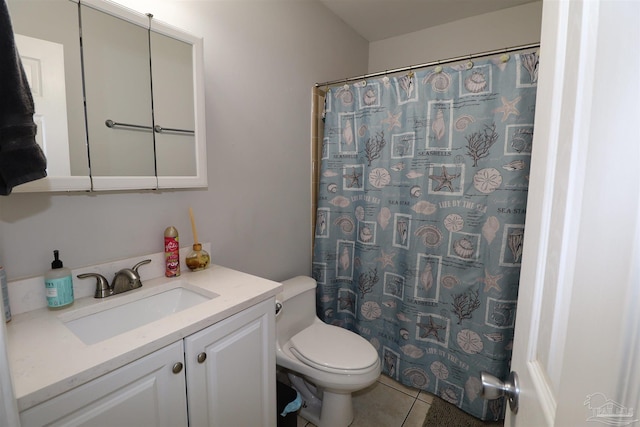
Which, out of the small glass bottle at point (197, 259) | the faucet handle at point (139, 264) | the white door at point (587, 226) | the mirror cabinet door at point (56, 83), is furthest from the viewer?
the small glass bottle at point (197, 259)

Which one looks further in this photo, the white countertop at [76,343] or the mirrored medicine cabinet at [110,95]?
the mirrored medicine cabinet at [110,95]

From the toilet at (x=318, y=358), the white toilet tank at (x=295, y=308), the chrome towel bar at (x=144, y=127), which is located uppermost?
the chrome towel bar at (x=144, y=127)

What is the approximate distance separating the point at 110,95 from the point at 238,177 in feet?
2.15

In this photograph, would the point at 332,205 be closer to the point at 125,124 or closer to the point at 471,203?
the point at 471,203

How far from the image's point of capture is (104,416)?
728 millimetres

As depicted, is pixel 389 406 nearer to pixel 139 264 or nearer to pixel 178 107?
pixel 139 264

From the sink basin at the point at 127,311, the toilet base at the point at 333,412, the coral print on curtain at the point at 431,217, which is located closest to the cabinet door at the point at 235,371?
the sink basin at the point at 127,311

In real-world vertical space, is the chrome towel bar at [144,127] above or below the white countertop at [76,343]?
above

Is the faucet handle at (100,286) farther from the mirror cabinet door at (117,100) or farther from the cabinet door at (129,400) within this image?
the cabinet door at (129,400)

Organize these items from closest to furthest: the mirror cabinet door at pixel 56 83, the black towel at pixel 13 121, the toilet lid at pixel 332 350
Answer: the black towel at pixel 13 121
the mirror cabinet door at pixel 56 83
the toilet lid at pixel 332 350

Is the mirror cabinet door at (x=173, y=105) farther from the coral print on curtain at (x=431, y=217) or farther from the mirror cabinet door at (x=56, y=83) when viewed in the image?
the coral print on curtain at (x=431, y=217)

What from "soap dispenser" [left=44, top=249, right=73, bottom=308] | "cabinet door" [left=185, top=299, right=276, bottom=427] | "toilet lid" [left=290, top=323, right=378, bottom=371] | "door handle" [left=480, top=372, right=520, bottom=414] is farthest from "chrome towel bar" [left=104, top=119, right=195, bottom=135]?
"door handle" [left=480, top=372, right=520, bottom=414]

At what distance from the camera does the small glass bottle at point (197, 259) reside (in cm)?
136

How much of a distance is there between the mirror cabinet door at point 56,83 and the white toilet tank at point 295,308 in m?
1.06
